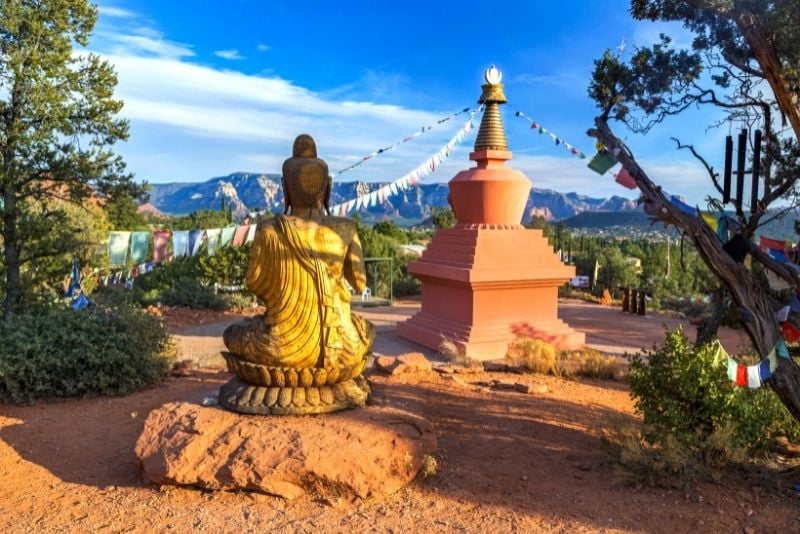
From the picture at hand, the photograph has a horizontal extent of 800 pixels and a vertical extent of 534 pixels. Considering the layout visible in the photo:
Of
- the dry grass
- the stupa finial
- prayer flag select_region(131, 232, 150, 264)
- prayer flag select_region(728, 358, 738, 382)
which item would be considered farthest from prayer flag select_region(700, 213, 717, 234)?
prayer flag select_region(131, 232, 150, 264)

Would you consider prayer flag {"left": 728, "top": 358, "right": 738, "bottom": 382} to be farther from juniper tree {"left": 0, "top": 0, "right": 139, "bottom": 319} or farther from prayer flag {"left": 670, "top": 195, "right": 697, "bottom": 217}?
juniper tree {"left": 0, "top": 0, "right": 139, "bottom": 319}

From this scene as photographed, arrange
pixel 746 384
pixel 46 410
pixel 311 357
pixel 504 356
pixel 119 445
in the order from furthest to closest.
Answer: pixel 504 356 → pixel 46 410 → pixel 119 445 → pixel 311 357 → pixel 746 384

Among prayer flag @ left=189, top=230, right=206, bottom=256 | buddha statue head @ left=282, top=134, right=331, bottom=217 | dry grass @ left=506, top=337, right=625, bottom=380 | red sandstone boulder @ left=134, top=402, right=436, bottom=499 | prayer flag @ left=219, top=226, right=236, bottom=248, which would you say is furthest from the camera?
prayer flag @ left=219, top=226, right=236, bottom=248

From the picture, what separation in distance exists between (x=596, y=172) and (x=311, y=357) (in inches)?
143

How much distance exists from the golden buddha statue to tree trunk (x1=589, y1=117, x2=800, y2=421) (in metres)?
2.69

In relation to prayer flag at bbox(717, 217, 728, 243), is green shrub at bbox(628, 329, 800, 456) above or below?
below

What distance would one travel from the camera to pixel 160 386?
6.56 metres

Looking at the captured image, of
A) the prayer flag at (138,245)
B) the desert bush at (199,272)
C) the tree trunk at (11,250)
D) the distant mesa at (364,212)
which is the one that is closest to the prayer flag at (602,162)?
the tree trunk at (11,250)

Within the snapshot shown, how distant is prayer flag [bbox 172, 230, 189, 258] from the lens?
37.8 feet

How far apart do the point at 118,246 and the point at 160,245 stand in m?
1.24

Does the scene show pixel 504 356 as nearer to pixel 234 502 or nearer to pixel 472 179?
pixel 472 179

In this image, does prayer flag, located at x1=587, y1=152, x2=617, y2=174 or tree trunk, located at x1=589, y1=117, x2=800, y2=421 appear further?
prayer flag, located at x1=587, y1=152, x2=617, y2=174

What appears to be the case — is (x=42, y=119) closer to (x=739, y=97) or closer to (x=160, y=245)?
(x=160, y=245)

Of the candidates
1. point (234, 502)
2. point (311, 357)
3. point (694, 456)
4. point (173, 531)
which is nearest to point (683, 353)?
point (694, 456)
